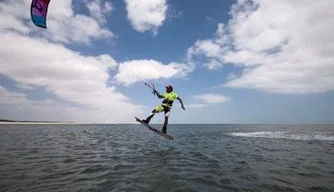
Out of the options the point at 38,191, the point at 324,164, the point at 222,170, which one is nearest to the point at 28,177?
the point at 38,191

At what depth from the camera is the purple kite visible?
12.3 m

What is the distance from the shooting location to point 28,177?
9203mm

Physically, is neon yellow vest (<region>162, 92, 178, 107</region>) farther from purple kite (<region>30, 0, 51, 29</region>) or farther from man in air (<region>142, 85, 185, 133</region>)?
purple kite (<region>30, 0, 51, 29</region>)

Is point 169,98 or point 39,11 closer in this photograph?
point 39,11

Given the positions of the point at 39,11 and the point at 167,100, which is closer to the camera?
the point at 39,11

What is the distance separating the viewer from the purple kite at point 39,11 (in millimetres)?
12289

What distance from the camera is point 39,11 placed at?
41.4 feet

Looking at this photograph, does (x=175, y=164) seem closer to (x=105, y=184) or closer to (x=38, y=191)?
(x=105, y=184)

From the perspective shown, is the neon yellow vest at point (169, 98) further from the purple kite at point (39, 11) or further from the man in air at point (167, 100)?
the purple kite at point (39, 11)

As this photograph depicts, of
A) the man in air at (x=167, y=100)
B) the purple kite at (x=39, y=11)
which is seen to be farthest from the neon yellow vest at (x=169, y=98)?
the purple kite at (x=39, y=11)

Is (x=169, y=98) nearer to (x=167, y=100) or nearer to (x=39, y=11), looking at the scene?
(x=167, y=100)

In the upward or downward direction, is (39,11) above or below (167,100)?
above

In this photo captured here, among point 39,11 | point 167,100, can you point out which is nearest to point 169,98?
point 167,100

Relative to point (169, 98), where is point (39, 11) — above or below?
above
